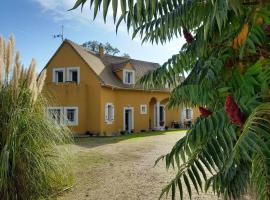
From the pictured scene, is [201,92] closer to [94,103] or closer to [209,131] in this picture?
[209,131]

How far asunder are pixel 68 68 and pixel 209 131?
2725cm

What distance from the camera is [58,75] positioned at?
96.1 feet

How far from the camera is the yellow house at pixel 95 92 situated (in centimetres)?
2750

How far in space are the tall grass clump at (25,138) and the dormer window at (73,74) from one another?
21833 millimetres

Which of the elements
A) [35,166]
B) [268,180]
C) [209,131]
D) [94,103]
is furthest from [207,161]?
[94,103]

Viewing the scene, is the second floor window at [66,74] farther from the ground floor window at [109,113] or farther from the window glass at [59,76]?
the ground floor window at [109,113]

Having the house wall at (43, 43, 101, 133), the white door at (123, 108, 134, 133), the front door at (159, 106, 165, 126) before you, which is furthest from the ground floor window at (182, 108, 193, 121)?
the house wall at (43, 43, 101, 133)

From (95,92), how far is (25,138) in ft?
70.4

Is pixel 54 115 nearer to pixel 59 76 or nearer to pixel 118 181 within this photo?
pixel 118 181

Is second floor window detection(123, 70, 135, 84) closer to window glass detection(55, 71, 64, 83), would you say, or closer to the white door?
the white door

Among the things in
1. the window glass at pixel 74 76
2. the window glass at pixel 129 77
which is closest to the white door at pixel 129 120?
the window glass at pixel 129 77

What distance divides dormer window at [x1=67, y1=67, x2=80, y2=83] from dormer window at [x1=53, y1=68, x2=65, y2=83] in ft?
1.62

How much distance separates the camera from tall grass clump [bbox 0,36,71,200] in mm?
5882

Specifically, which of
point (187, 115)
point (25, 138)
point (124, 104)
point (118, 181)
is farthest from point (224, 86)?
point (187, 115)
